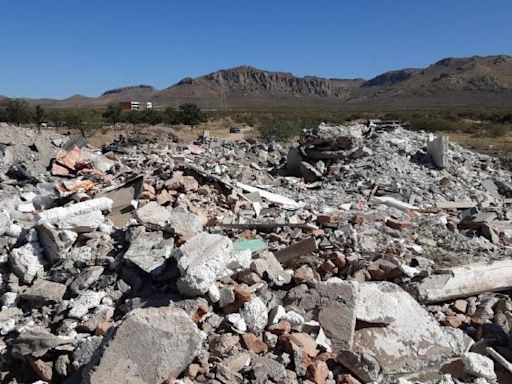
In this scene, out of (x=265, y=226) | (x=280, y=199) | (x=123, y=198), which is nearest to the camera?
(x=265, y=226)

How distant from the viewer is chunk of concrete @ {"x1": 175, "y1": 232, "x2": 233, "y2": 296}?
4.10 m

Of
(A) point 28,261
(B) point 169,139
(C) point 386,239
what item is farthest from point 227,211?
(B) point 169,139

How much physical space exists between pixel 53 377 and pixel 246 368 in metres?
1.51

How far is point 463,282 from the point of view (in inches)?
197

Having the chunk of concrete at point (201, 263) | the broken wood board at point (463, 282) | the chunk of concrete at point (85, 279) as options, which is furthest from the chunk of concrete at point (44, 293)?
the broken wood board at point (463, 282)

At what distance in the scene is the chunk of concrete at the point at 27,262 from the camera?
514 centimetres

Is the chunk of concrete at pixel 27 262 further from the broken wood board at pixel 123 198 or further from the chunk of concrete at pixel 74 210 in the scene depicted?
the broken wood board at pixel 123 198

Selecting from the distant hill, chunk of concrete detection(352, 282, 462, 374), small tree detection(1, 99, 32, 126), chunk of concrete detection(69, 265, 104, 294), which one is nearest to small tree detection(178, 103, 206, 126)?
small tree detection(1, 99, 32, 126)

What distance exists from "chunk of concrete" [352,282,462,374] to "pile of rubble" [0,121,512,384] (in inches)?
0.4

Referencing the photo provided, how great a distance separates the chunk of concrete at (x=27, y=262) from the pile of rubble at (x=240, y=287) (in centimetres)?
1

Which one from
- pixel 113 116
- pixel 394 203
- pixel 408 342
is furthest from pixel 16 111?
pixel 408 342

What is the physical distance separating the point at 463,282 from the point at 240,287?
2.31 meters

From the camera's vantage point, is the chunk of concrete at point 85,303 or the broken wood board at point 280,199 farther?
the broken wood board at point 280,199

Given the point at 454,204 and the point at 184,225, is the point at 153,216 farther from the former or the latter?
the point at 454,204
